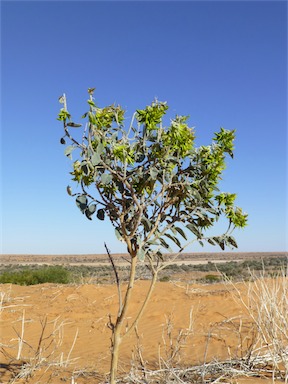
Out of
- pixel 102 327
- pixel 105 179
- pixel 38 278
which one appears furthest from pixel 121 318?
pixel 38 278

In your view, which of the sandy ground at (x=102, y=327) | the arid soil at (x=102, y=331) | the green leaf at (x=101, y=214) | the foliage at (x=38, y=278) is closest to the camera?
the green leaf at (x=101, y=214)

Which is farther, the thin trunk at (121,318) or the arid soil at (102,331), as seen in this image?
the arid soil at (102,331)

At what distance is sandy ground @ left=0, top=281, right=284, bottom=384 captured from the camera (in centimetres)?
545

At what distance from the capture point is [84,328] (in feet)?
28.1

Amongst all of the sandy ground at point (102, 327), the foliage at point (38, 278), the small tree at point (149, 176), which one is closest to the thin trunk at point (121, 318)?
the small tree at point (149, 176)

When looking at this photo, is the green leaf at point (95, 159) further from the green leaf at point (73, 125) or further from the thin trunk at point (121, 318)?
the thin trunk at point (121, 318)

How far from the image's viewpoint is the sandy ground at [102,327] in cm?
545

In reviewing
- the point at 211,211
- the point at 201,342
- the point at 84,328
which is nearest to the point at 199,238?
the point at 211,211

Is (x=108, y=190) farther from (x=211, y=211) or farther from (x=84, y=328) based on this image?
(x=84, y=328)

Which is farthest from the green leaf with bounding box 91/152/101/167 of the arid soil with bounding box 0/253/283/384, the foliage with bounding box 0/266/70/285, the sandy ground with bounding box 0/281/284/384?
the foliage with bounding box 0/266/70/285

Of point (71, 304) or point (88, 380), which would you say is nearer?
point (88, 380)

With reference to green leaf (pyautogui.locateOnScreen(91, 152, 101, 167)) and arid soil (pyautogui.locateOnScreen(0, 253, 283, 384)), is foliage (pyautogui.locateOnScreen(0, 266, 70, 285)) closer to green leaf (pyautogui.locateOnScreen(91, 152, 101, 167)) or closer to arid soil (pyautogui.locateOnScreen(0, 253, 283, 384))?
arid soil (pyautogui.locateOnScreen(0, 253, 283, 384))

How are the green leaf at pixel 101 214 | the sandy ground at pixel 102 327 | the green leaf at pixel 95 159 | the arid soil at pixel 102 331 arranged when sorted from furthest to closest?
the sandy ground at pixel 102 327 → the arid soil at pixel 102 331 → the green leaf at pixel 101 214 → the green leaf at pixel 95 159

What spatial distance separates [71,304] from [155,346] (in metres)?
3.18
